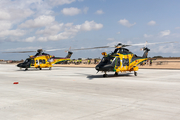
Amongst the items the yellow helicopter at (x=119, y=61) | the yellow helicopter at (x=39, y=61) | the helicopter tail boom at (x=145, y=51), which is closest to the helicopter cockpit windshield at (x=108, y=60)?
the yellow helicopter at (x=119, y=61)

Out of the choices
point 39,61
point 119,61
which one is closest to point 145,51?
point 119,61

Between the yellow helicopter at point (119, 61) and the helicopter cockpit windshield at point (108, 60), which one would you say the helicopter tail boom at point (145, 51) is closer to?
the yellow helicopter at point (119, 61)

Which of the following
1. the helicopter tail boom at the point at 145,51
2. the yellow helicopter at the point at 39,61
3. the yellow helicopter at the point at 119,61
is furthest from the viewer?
the yellow helicopter at the point at 39,61

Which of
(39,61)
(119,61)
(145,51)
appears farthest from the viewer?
(39,61)

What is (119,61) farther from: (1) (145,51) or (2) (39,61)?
(2) (39,61)

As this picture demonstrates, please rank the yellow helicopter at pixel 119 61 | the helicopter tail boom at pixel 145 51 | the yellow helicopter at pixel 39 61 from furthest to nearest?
the yellow helicopter at pixel 39 61 → the helicopter tail boom at pixel 145 51 → the yellow helicopter at pixel 119 61

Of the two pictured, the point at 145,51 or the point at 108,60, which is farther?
the point at 145,51

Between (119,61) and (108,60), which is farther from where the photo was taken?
(119,61)

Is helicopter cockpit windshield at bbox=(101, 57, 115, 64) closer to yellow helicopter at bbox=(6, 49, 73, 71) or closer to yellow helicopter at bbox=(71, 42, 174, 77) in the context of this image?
yellow helicopter at bbox=(71, 42, 174, 77)

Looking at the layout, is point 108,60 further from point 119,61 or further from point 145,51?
point 145,51

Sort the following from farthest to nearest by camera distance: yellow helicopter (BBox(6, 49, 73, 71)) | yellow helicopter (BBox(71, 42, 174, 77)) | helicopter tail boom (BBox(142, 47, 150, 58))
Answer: yellow helicopter (BBox(6, 49, 73, 71))
helicopter tail boom (BBox(142, 47, 150, 58))
yellow helicopter (BBox(71, 42, 174, 77))

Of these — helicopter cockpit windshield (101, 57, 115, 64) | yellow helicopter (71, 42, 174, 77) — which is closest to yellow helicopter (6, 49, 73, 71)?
yellow helicopter (71, 42, 174, 77)

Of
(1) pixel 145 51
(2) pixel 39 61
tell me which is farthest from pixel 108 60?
(2) pixel 39 61

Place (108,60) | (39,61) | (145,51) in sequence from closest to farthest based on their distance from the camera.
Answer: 1. (108,60)
2. (145,51)
3. (39,61)
